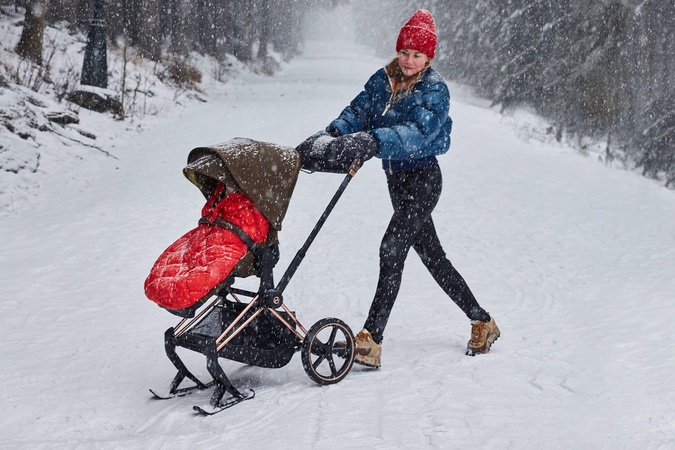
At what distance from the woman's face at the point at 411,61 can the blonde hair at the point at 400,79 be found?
25mm

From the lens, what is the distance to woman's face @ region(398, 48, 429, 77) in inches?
146

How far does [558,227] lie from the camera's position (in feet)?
26.2

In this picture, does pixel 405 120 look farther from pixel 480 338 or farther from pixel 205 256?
pixel 480 338

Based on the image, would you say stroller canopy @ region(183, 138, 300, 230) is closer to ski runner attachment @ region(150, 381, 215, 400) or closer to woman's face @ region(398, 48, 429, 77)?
woman's face @ region(398, 48, 429, 77)

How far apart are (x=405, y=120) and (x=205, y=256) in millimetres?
1324

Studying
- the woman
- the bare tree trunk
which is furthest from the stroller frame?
the bare tree trunk

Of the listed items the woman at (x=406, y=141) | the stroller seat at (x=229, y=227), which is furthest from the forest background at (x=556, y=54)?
the stroller seat at (x=229, y=227)

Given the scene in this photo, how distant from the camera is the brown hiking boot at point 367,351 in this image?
382 cm

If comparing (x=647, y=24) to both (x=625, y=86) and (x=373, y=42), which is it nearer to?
(x=625, y=86)

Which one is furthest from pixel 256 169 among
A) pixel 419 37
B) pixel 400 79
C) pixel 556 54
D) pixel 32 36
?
pixel 556 54

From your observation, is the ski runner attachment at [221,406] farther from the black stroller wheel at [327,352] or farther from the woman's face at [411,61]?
the woman's face at [411,61]

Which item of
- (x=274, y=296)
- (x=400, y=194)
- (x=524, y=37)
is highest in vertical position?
(x=524, y=37)

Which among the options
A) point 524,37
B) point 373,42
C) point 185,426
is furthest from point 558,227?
point 373,42

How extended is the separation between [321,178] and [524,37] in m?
18.0
